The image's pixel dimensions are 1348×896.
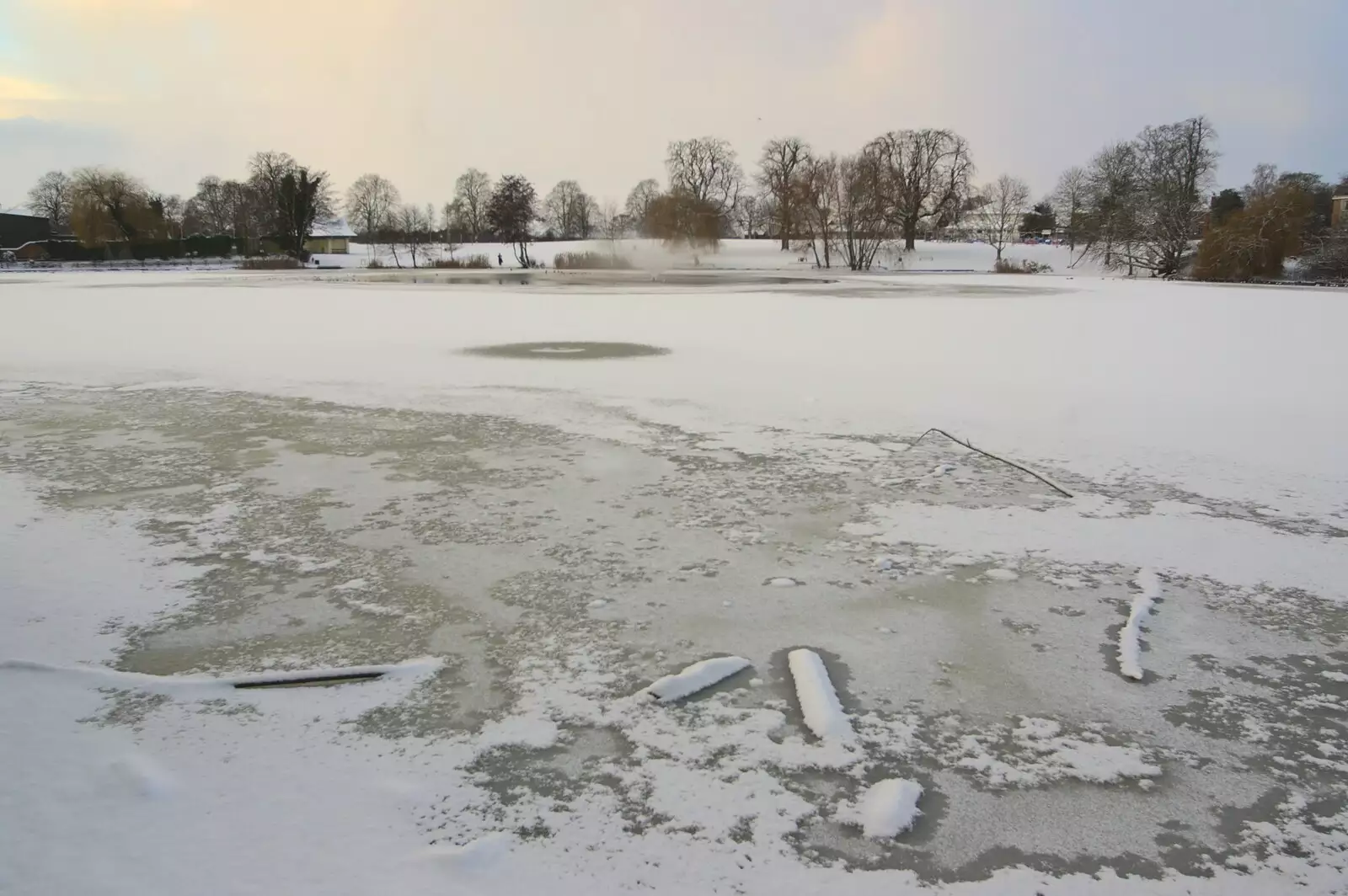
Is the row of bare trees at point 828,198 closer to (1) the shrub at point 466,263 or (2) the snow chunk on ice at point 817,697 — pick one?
(1) the shrub at point 466,263

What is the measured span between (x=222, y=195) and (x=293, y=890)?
4397 inches

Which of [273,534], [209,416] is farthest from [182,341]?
[273,534]

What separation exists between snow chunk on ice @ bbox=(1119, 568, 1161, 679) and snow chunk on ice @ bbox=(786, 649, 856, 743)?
1.48 m

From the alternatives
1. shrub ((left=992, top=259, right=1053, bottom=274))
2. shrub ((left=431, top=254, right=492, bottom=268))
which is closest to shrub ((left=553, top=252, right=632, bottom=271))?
shrub ((left=431, top=254, right=492, bottom=268))

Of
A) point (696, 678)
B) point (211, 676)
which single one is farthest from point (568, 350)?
point (696, 678)

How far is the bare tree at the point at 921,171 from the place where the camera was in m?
72.5

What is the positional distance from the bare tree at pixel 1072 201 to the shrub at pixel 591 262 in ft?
120

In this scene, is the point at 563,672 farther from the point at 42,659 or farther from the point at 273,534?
the point at 273,534

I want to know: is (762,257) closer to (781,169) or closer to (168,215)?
(781,169)

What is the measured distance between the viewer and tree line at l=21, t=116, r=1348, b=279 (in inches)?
2072

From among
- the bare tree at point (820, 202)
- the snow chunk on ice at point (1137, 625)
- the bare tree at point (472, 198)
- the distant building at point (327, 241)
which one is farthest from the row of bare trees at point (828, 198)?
the snow chunk on ice at point (1137, 625)

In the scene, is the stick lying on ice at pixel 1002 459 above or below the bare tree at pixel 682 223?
below

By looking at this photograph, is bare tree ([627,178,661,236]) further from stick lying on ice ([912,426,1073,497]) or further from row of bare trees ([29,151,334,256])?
stick lying on ice ([912,426,1073,497])

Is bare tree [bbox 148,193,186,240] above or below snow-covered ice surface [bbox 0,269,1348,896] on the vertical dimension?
above
